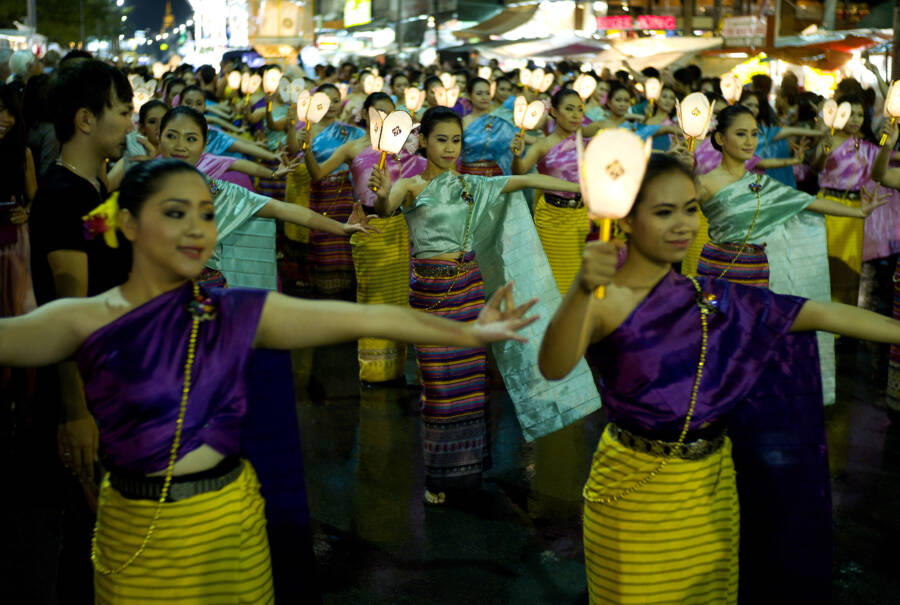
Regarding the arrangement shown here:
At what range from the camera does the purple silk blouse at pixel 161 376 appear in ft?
7.01

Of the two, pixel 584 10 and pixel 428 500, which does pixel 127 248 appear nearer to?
pixel 428 500

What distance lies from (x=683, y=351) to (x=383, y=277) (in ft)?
14.2

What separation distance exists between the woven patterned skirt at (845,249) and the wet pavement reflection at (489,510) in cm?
178

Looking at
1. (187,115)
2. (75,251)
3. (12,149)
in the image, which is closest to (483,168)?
(187,115)

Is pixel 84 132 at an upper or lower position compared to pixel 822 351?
upper

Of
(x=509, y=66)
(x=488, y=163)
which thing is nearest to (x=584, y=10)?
(x=509, y=66)

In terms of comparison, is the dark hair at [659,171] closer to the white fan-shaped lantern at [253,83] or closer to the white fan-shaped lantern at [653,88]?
the white fan-shaped lantern at [653,88]

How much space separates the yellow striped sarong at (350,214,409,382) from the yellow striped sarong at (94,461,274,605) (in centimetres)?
420

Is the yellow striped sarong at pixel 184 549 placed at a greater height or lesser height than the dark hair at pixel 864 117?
lesser

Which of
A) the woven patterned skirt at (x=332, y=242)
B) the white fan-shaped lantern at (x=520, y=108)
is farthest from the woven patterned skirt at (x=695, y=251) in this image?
the woven patterned skirt at (x=332, y=242)

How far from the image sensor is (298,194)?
977 cm

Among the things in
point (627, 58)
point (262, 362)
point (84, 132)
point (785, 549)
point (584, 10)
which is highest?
point (584, 10)

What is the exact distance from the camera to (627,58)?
2181cm

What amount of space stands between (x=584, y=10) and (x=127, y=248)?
35.7 metres
